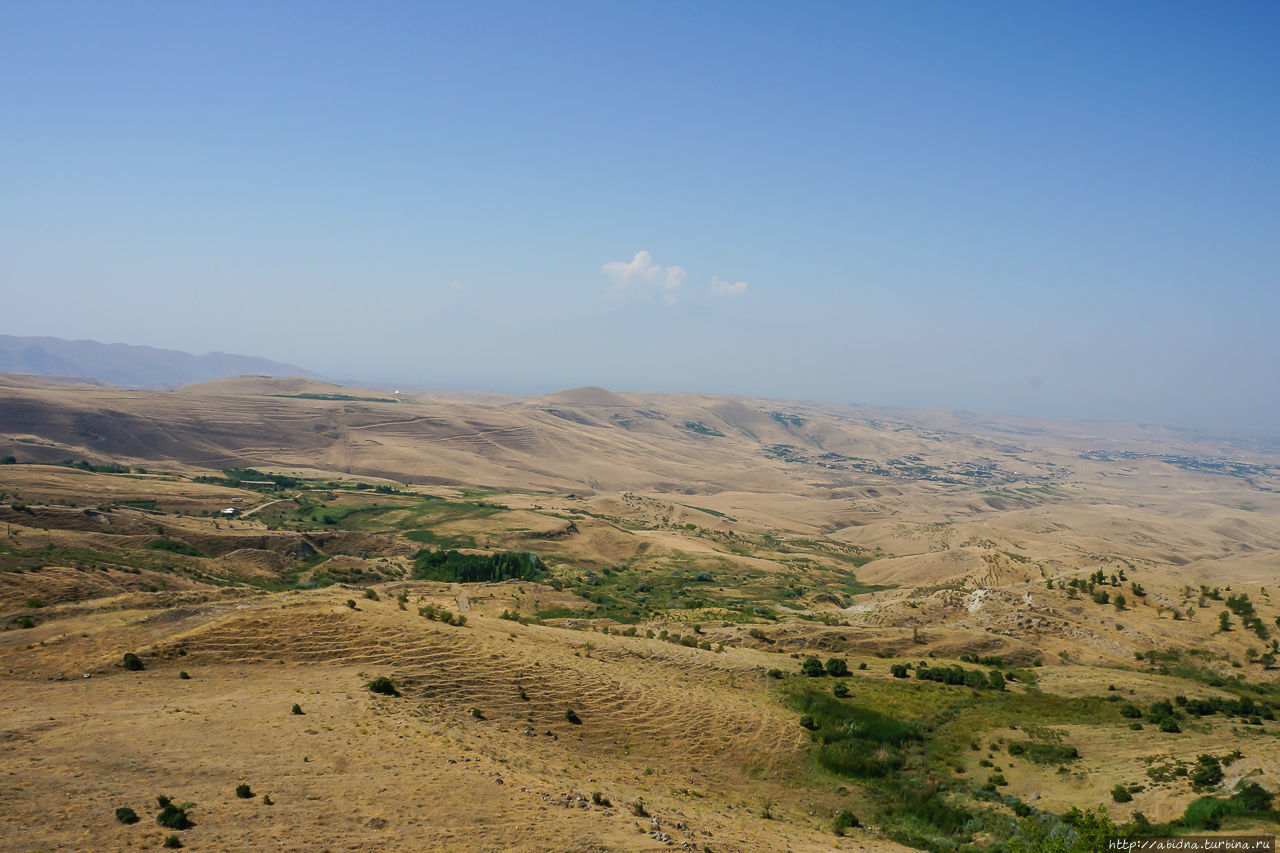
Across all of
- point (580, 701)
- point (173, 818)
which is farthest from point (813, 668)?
point (173, 818)

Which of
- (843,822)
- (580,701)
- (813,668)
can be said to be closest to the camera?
(843,822)

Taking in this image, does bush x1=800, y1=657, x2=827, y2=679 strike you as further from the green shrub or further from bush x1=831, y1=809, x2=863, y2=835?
the green shrub

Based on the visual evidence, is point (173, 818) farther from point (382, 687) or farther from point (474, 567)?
point (474, 567)

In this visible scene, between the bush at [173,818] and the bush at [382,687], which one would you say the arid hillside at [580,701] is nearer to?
the bush at [173,818]

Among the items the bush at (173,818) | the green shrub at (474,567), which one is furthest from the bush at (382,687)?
the green shrub at (474,567)

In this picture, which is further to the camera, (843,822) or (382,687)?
(382,687)

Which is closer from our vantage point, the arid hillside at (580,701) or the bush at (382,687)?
the arid hillside at (580,701)
